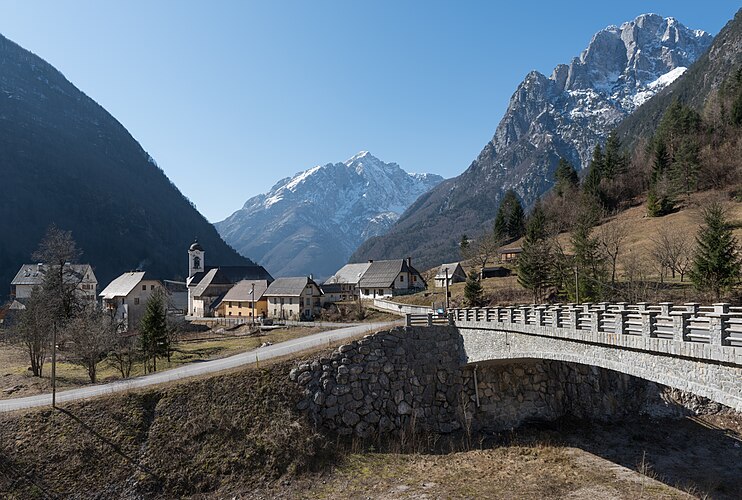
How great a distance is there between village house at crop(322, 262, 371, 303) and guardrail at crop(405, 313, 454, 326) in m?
46.5

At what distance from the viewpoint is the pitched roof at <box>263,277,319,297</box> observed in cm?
6230

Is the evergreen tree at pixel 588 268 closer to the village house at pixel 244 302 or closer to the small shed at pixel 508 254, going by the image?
the small shed at pixel 508 254

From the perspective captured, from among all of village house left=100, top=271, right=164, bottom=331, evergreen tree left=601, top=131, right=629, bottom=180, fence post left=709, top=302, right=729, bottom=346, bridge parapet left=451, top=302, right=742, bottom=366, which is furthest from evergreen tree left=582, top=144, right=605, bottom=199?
fence post left=709, top=302, right=729, bottom=346

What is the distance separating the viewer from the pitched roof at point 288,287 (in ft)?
204

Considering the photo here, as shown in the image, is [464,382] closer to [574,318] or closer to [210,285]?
[574,318]

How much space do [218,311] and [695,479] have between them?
68.4m

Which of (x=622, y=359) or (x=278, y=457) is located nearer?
(x=622, y=359)

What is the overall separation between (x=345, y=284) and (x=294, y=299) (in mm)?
23762

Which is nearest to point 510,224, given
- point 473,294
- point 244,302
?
→ point 473,294

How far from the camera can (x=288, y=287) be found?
211 feet

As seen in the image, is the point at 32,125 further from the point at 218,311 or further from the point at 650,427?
the point at 650,427

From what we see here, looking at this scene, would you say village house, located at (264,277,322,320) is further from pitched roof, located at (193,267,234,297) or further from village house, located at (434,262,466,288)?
village house, located at (434,262,466,288)

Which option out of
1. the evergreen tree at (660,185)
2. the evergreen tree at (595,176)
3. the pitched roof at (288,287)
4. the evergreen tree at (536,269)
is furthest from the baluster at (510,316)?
the evergreen tree at (595,176)

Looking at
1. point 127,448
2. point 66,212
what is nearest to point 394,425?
point 127,448
